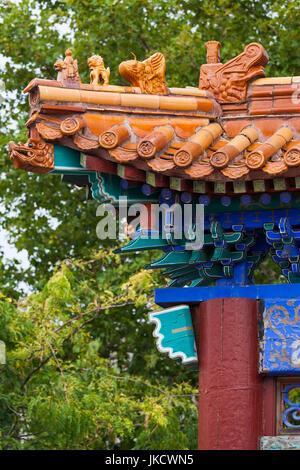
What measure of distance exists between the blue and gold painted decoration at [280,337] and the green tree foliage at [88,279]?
13.7 ft

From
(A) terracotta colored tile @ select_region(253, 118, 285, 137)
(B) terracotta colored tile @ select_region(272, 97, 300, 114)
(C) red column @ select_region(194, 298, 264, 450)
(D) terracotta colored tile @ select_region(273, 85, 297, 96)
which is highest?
(D) terracotta colored tile @ select_region(273, 85, 297, 96)

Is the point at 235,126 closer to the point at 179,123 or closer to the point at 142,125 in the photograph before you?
the point at 179,123

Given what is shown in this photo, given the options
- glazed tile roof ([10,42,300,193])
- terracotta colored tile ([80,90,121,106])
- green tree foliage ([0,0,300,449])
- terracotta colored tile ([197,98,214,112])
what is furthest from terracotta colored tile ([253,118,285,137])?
green tree foliage ([0,0,300,449])

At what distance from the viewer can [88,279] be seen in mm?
14609

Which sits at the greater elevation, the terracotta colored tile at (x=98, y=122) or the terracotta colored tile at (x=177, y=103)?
the terracotta colored tile at (x=177, y=103)

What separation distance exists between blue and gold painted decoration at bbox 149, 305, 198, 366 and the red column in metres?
0.08

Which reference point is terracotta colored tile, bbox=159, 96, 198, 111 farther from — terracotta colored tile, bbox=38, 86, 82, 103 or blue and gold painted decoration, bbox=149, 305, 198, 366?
blue and gold painted decoration, bbox=149, 305, 198, 366

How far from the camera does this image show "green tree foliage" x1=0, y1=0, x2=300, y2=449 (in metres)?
11.2

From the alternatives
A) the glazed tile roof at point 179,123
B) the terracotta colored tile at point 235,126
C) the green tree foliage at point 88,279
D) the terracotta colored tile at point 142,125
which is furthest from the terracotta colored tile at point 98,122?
the green tree foliage at point 88,279

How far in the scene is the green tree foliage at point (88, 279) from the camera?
1119 cm

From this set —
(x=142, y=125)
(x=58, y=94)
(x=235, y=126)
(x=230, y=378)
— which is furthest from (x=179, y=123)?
(x=230, y=378)

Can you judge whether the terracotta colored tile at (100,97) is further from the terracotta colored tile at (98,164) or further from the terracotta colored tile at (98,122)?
the terracotta colored tile at (98,164)

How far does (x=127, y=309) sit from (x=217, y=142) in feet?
25.6
